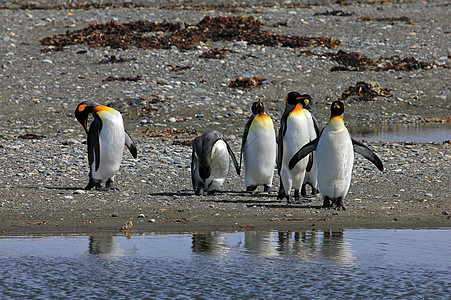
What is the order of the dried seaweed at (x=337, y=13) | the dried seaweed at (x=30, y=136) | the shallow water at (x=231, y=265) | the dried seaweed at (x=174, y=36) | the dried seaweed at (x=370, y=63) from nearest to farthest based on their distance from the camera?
the shallow water at (x=231, y=265)
the dried seaweed at (x=30, y=136)
the dried seaweed at (x=370, y=63)
the dried seaweed at (x=174, y=36)
the dried seaweed at (x=337, y=13)

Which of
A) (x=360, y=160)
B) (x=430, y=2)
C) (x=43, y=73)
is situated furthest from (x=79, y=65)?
(x=430, y=2)

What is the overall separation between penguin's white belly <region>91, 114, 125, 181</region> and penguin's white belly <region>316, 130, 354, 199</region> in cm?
248

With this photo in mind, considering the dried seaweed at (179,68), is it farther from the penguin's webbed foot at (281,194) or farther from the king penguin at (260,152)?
the penguin's webbed foot at (281,194)

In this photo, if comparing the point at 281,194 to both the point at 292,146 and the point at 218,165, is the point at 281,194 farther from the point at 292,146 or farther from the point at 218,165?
the point at 218,165

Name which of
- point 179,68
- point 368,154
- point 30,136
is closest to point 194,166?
point 368,154

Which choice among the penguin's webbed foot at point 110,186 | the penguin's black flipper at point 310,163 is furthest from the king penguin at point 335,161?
the penguin's webbed foot at point 110,186

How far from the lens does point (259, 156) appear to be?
8820mm

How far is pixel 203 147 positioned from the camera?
28.3 ft

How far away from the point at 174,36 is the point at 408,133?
8.38 m

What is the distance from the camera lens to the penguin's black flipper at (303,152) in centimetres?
791

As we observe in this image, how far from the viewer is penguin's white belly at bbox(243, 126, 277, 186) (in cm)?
877

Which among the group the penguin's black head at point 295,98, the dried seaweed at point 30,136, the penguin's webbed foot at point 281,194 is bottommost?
the penguin's webbed foot at point 281,194

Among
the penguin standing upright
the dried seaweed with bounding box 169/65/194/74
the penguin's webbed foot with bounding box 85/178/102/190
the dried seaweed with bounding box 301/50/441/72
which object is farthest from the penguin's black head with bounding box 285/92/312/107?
the dried seaweed with bounding box 301/50/441/72

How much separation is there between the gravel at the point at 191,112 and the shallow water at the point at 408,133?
0.49 meters
